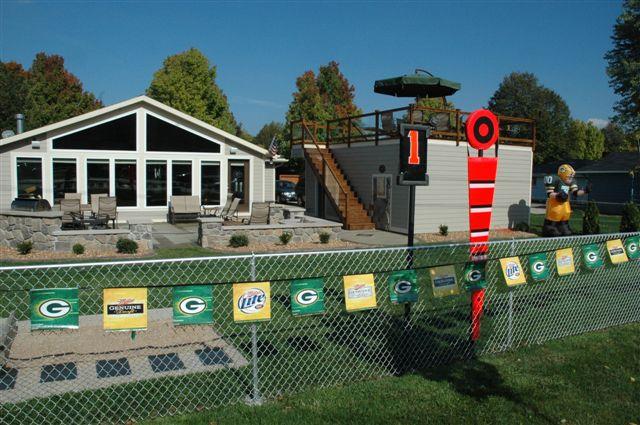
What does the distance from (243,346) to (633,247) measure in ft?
17.1

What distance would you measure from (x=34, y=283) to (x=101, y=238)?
3.75m

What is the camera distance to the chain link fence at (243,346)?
438 centimetres

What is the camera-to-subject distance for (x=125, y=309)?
3852mm

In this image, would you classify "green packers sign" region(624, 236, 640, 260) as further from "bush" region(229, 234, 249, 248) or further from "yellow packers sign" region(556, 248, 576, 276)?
"bush" region(229, 234, 249, 248)

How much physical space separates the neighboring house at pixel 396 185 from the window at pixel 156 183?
5.55m

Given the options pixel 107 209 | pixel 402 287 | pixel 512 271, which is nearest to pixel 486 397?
pixel 402 287

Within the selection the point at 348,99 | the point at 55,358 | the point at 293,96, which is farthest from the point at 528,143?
the point at 348,99

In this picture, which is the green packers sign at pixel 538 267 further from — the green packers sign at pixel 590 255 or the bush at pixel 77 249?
the bush at pixel 77 249

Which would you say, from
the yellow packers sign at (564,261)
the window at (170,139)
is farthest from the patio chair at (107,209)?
the yellow packers sign at (564,261)

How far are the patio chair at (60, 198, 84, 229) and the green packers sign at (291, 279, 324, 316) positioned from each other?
10863 mm

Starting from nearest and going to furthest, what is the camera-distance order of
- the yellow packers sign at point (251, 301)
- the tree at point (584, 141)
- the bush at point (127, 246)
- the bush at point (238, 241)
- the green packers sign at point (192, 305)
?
the green packers sign at point (192, 305) → the yellow packers sign at point (251, 301) → the bush at point (127, 246) → the bush at point (238, 241) → the tree at point (584, 141)

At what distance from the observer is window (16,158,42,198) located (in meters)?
18.0

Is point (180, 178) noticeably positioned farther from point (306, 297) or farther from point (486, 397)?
point (486, 397)

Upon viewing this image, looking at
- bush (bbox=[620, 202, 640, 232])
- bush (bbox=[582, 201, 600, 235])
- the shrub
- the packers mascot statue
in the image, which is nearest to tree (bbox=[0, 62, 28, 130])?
the shrub
